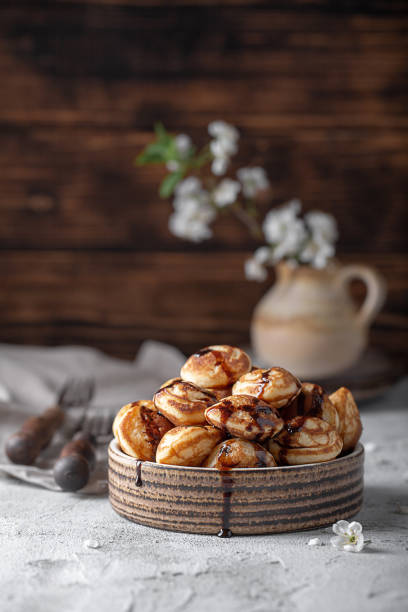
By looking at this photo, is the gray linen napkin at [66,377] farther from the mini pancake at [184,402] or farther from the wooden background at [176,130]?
the mini pancake at [184,402]

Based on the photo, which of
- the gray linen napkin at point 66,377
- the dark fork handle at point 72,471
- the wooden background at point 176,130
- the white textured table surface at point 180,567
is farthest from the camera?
the wooden background at point 176,130

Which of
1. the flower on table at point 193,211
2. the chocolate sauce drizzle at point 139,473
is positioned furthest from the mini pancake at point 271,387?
the flower on table at point 193,211

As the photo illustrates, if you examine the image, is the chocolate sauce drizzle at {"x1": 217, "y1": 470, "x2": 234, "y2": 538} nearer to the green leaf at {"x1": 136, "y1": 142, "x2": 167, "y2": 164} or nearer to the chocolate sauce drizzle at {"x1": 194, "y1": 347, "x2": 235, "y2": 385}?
the chocolate sauce drizzle at {"x1": 194, "y1": 347, "x2": 235, "y2": 385}

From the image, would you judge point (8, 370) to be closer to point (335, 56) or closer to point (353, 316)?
point (353, 316)

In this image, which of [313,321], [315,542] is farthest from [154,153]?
[315,542]

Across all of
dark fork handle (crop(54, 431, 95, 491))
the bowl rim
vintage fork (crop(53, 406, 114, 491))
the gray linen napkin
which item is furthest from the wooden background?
the bowl rim
